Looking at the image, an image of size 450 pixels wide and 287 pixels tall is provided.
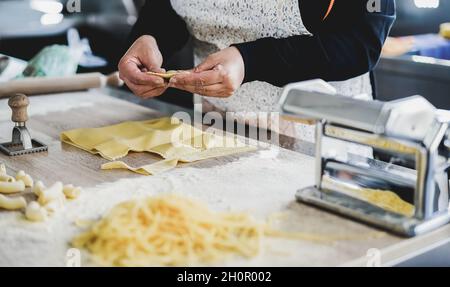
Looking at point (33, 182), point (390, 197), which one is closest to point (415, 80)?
point (390, 197)

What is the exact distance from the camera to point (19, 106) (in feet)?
5.48

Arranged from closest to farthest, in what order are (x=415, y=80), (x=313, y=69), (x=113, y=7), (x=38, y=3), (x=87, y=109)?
(x=313, y=69), (x=87, y=109), (x=415, y=80), (x=113, y=7), (x=38, y=3)

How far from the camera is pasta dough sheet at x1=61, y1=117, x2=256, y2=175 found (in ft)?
5.20

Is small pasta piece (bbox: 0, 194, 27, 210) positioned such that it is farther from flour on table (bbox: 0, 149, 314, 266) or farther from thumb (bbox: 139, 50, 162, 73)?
thumb (bbox: 139, 50, 162, 73)

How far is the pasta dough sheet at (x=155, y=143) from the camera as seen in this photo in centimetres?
159

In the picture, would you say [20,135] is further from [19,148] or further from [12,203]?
[12,203]

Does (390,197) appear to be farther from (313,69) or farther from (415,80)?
(415,80)

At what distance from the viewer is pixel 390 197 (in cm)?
125

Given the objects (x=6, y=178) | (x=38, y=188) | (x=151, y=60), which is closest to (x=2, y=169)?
(x=6, y=178)

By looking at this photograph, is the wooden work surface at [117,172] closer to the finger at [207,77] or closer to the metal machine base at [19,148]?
the metal machine base at [19,148]

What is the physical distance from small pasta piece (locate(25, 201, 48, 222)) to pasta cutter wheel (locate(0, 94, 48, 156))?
505 millimetres

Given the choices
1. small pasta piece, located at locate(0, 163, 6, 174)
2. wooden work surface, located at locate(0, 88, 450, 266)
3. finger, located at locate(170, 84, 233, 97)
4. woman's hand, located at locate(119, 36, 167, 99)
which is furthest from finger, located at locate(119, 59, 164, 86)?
small pasta piece, located at locate(0, 163, 6, 174)

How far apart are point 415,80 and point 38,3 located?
324 cm

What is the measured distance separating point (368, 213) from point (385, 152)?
0.13m
